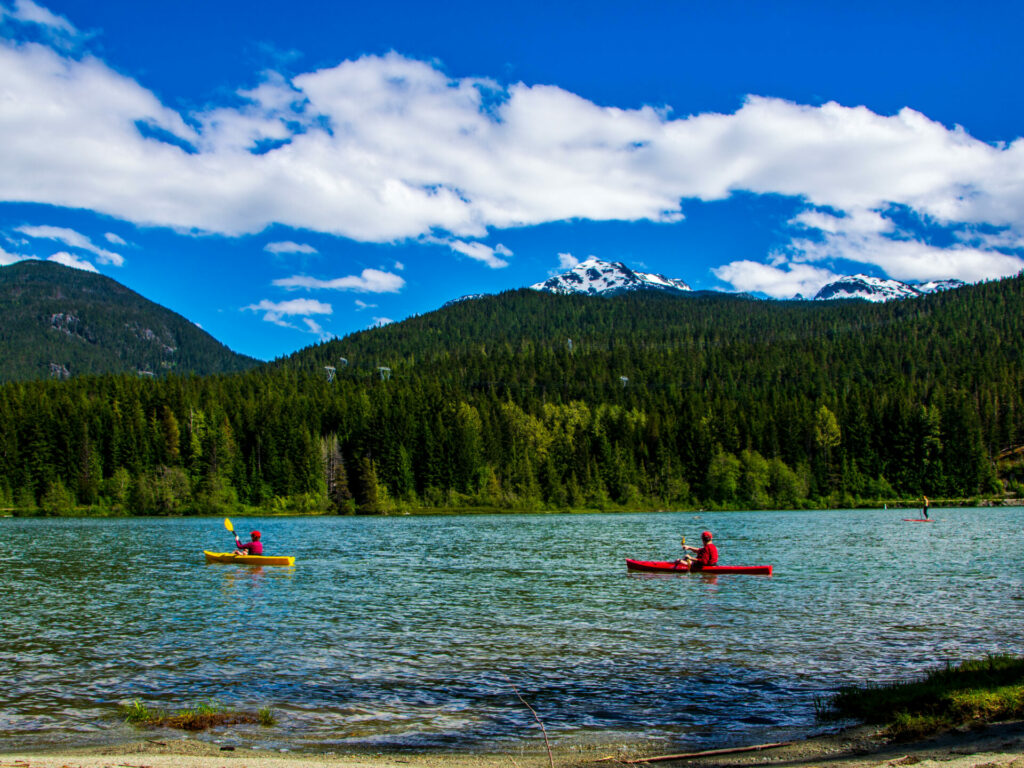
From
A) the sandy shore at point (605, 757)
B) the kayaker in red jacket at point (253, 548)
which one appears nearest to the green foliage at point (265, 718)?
the sandy shore at point (605, 757)

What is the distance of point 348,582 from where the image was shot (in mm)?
41062

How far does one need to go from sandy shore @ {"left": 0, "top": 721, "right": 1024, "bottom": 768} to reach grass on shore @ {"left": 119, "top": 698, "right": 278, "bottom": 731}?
1186 mm

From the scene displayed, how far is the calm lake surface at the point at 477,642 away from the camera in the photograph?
16.5 metres

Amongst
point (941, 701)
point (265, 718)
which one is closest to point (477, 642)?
point (265, 718)

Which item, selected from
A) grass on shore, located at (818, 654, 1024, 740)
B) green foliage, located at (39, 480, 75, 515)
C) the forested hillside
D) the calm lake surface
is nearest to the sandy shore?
grass on shore, located at (818, 654, 1024, 740)

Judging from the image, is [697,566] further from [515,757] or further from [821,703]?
[515,757]

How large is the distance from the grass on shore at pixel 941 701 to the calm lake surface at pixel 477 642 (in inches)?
47.0

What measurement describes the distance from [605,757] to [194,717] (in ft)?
28.3

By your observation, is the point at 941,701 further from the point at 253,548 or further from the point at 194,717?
the point at 253,548

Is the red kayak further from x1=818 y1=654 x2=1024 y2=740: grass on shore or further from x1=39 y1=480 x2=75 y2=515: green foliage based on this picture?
x1=39 y1=480 x2=75 y2=515: green foliage

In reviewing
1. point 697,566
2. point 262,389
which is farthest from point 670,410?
point 697,566

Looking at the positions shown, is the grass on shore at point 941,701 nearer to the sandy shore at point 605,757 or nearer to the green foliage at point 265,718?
the sandy shore at point 605,757

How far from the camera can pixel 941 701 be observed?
578 inches

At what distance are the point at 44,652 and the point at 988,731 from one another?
24.3 meters
